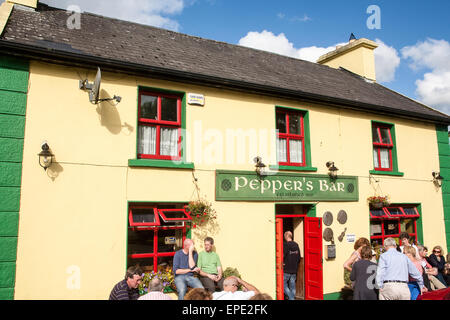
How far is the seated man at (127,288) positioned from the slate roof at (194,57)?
4.25 metres

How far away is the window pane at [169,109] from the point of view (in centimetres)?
801

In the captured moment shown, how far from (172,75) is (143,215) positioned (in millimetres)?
3171

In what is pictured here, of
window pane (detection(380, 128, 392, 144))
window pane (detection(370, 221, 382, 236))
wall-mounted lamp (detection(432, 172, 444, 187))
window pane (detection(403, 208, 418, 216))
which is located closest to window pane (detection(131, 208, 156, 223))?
window pane (detection(370, 221, 382, 236))

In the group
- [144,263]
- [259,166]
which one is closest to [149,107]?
[259,166]

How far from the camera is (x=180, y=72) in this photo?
25.5 ft

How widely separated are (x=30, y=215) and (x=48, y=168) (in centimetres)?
91

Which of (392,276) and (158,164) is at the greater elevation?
(158,164)

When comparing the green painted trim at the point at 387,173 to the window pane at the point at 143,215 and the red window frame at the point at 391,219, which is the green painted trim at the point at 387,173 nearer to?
the red window frame at the point at 391,219

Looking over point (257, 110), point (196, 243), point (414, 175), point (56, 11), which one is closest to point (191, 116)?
point (257, 110)

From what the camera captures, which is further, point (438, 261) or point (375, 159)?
point (375, 159)

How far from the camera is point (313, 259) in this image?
29.9ft

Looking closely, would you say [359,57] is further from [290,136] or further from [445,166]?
[290,136]

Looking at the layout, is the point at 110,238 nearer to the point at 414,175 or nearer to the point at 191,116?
the point at 191,116

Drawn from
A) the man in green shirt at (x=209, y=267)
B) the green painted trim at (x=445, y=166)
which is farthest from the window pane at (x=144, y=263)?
the green painted trim at (x=445, y=166)
